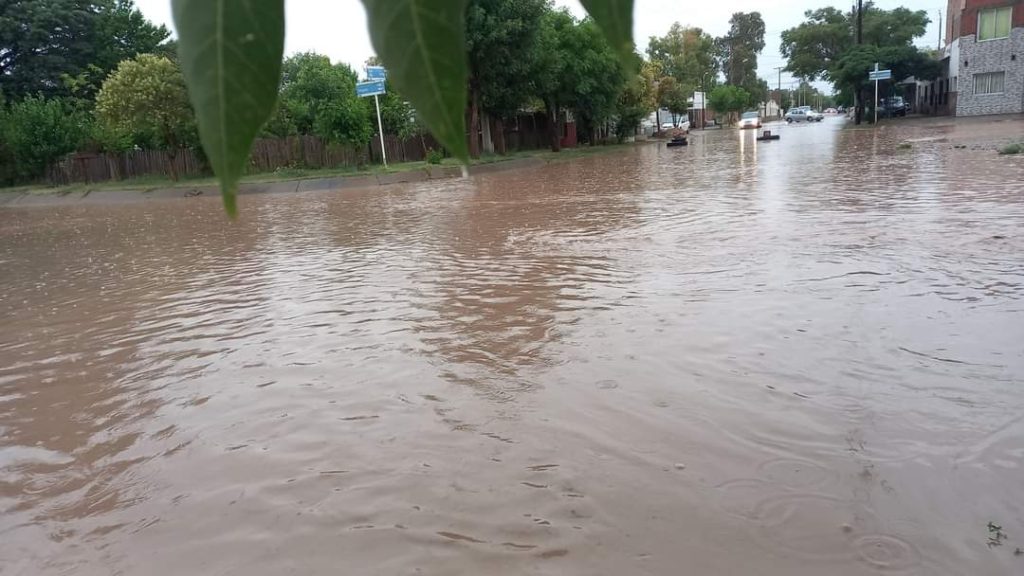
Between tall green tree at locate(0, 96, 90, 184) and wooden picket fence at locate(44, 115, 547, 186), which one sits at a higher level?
tall green tree at locate(0, 96, 90, 184)

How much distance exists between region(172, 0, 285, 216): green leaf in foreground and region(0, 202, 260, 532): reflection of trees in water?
3.82 metres

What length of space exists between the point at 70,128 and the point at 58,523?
91.8 ft

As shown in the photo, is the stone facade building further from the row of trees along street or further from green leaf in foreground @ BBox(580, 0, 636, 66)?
green leaf in foreground @ BBox(580, 0, 636, 66)

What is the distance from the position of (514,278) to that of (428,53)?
7.38 m

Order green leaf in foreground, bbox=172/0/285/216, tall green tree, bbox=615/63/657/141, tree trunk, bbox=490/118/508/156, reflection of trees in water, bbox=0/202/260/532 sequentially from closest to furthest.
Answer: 1. green leaf in foreground, bbox=172/0/285/216
2. reflection of trees in water, bbox=0/202/260/532
3. tree trunk, bbox=490/118/508/156
4. tall green tree, bbox=615/63/657/141

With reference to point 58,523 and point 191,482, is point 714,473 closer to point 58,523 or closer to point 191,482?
point 191,482

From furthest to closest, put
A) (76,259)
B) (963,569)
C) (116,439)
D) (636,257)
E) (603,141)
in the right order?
(603,141)
(76,259)
(636,257)
(116,439)
(963,569)

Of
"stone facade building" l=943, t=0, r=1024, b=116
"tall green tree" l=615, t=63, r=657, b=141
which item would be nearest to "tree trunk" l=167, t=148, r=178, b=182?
"tall green tree" l=615, t=63, r=657, b=141

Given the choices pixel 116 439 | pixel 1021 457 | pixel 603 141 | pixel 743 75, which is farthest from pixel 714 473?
pixel 743 75

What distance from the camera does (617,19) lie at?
44cm

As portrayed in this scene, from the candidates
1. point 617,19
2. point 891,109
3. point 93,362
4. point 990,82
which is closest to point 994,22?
point 990,82

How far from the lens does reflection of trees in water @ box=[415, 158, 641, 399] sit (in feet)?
17.4

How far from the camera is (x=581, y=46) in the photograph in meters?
31.9

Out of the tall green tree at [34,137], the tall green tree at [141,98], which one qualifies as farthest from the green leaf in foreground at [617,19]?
the tall green tree at [34,137]
